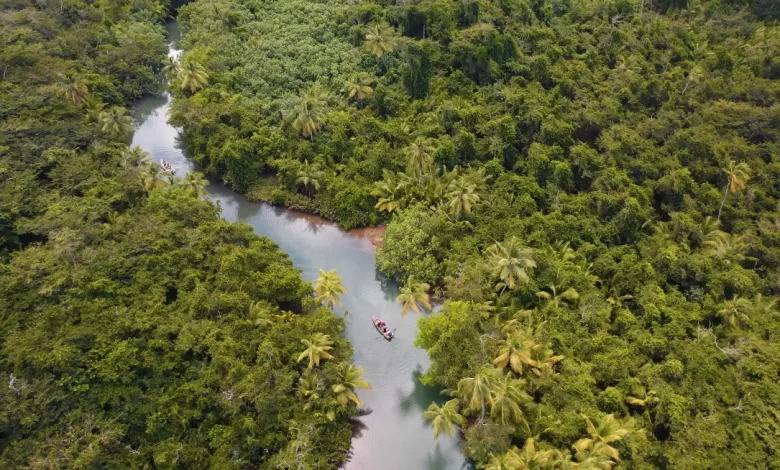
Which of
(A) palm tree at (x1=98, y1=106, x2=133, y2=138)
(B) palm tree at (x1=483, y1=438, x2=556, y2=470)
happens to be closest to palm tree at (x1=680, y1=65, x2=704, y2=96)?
(B) palm tree at (x1=483, y1=438, x2=556, y2=470)

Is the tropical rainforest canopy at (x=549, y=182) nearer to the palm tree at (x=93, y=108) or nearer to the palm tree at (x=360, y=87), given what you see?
the palm tree at (x=360, y=87)

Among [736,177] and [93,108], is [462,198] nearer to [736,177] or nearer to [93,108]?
[736,177]

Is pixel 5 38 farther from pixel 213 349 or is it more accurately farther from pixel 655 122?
pixel 655 122

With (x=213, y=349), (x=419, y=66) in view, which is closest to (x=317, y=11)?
(x=419, y=66)

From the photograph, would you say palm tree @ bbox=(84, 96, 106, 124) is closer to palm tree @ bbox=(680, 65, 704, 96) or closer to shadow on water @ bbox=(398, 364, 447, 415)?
shadow on water @ bbox=(398, 364, 447, 415)

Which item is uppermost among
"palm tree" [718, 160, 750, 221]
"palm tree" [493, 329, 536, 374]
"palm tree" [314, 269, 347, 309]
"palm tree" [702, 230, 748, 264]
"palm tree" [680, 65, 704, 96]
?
"palm tree" [680, 65, 704, 96]

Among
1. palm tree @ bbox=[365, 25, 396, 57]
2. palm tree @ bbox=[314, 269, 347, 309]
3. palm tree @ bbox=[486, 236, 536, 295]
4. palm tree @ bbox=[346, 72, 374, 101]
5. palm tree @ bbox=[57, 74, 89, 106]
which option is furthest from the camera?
palm tree @ bbox=[365, 25, 396, 57]

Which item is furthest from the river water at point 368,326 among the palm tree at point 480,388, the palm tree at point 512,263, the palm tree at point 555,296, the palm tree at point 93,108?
the palm tree at point 555,296
